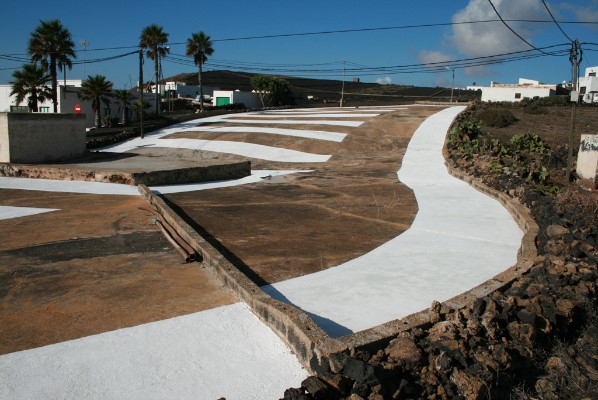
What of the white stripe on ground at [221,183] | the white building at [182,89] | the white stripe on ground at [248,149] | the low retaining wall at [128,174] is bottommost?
the white stripe on ground at [221,183]

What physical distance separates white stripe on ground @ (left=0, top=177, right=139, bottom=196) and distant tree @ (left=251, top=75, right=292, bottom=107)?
4386 centimetres

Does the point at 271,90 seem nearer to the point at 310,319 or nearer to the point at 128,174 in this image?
the point at 128,174

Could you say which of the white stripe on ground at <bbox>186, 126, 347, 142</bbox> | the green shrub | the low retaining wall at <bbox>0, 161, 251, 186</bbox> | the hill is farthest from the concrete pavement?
the hill

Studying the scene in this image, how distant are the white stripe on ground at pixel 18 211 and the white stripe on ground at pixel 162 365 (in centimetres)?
660

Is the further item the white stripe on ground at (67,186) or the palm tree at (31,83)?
the palm tree at (31,83)

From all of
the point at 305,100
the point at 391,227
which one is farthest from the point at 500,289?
the point at 305,100

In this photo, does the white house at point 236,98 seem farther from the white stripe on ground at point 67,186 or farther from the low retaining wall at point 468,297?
the low retaining wall at point 468,297

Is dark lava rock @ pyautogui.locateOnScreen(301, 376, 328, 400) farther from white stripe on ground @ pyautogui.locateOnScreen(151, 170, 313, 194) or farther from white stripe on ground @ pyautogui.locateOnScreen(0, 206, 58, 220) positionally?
white stripe on ground @ pyautogui.locateOnScreen(151, 170, 313, 194)

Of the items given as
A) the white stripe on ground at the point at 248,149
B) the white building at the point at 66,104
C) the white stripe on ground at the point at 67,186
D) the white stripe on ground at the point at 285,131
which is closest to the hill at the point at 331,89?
the white building at the point at 66,104

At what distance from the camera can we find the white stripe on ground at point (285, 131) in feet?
85.1

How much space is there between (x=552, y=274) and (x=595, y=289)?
607mm

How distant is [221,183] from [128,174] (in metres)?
3.03

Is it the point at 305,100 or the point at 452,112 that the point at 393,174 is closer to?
the point at 452,112

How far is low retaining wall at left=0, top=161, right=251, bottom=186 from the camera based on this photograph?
1480 centimetres
